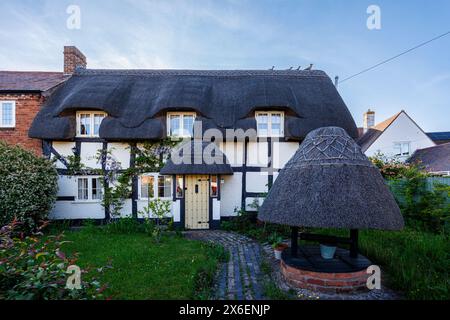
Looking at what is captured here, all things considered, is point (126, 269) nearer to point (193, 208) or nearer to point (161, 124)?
point (193, 208)

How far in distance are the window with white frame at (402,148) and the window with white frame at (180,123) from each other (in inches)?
674

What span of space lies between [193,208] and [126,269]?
4.27 m

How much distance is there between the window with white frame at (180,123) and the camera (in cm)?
994

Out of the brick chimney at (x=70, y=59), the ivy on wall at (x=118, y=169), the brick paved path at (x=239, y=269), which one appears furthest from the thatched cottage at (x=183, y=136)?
the brick chimney at (x=70, y=59)

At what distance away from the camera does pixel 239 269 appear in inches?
207

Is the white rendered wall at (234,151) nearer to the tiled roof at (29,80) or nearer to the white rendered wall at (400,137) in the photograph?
the tiled roof at (29,80)

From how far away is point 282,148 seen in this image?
988 centimetres

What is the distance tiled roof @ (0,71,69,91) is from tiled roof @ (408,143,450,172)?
2099cm

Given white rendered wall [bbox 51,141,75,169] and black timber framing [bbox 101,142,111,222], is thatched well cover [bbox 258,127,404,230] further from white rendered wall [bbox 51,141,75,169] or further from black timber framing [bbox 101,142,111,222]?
white rendered wall [bbox 51,141,75,169]

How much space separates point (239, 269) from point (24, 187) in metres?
7.74

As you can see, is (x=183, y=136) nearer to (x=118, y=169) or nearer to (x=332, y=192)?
(x=118, y=169)

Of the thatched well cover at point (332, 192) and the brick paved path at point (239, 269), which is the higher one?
the thatched well cover at point (332, 192)

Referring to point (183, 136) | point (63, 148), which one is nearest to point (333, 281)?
point (183, 136)
